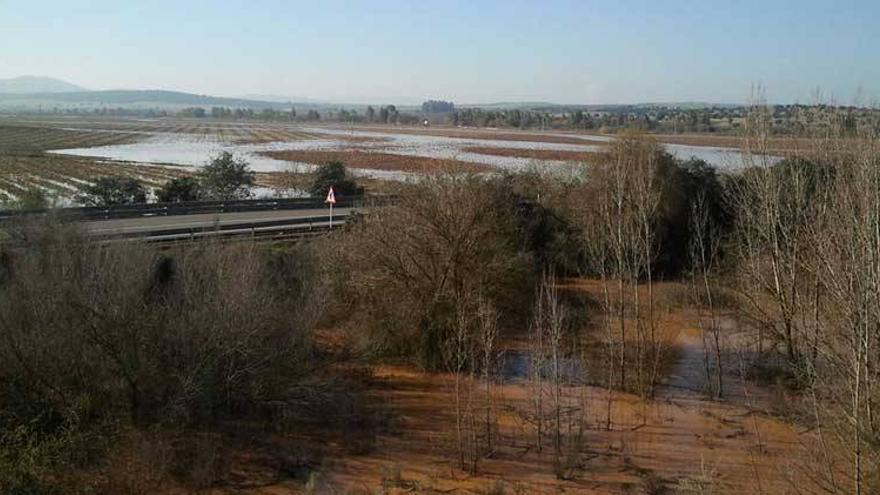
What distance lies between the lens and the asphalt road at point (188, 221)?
1049 inches

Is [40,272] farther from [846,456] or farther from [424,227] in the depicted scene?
[846,456]

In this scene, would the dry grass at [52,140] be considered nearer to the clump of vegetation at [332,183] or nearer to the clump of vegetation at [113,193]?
the clump of vegetation at [113,193]

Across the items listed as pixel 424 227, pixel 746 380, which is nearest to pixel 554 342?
pixel 424 227

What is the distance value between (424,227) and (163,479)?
32.9 feet

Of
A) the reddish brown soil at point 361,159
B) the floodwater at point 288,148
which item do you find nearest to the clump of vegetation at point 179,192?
the floodwater at point 288,148

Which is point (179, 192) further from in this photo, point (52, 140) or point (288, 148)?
point (52, 140)

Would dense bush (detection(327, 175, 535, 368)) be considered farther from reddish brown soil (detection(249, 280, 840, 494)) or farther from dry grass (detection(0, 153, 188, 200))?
dry grass (detection(0, 153, 188, 200))

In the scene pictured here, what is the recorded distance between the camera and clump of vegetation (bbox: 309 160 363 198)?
41.1 m

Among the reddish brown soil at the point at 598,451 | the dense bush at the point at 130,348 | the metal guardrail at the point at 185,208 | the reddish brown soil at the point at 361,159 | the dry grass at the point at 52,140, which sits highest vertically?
the dry grass at the point at 52,140

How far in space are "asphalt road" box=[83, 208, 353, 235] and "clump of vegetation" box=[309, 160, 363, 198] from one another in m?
4.30

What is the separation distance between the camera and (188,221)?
30516 millimetres

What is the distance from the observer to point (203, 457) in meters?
15.7

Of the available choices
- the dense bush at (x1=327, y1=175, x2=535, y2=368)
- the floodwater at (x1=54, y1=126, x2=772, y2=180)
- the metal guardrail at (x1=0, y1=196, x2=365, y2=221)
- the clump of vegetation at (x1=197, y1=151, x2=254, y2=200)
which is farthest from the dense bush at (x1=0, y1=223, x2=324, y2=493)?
the floodwater at (x1=54, y1=126, x2=772, y2=180)

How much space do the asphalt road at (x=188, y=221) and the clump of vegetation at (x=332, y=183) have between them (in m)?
4.30
